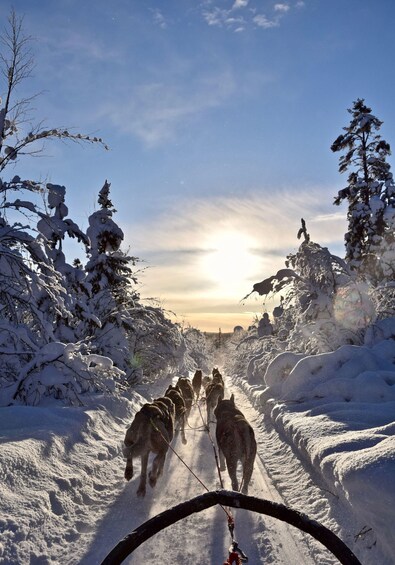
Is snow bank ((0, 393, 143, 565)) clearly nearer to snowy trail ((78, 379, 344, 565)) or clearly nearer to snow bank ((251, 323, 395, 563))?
snowy trail ((78, 379, 344, 565))

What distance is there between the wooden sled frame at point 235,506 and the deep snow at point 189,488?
286 centimetres

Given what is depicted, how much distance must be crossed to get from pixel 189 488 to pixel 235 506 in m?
5.37

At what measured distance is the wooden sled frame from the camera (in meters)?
1.41

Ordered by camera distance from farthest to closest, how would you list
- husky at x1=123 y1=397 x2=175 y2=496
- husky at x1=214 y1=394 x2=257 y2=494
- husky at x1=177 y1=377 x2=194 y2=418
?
1. husky at x1=177 y1=377 x2=194 y2=418
2. husky at x1=123 y1=397 x2=175 y2=496
3. husky at x1=214 y1=394 x2=257 y2=494

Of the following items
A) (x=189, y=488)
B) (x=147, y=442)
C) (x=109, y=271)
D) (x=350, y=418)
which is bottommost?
(x=189, y=488)

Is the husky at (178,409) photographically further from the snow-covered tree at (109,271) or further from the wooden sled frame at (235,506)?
the wooden sled frame at (235,506)

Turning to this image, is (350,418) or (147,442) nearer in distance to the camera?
(147,442)

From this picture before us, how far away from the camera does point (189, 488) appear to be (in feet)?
20.8

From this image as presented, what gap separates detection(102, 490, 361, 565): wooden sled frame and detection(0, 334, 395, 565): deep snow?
286cm

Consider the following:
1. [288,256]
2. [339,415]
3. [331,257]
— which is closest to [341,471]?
[339,415]

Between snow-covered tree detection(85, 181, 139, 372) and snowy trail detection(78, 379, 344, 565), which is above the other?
snow-covered tree detection(85, 181, 139, 372)

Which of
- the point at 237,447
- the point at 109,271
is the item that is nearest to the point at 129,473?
the point at 237,447

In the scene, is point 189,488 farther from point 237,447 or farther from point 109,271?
point 109,271

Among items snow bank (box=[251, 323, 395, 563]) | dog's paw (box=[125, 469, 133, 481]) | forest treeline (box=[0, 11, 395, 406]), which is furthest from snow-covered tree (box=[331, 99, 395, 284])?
dog's paw (box=[125, 469, 133, 481])
